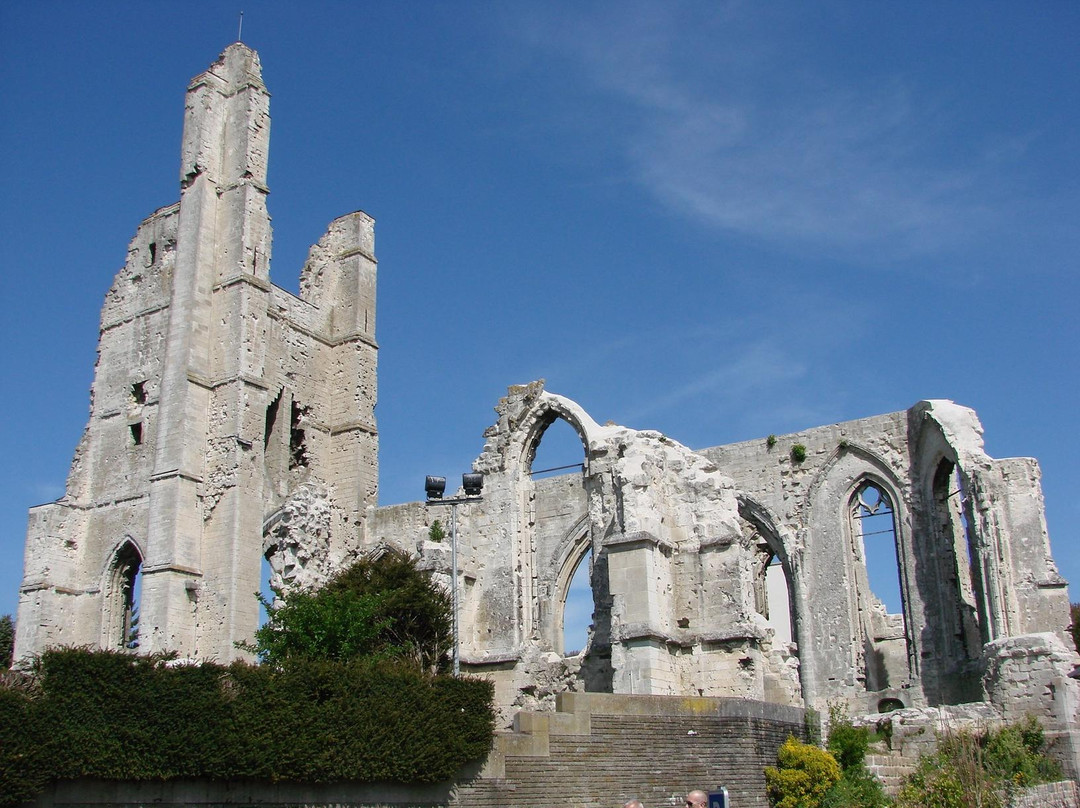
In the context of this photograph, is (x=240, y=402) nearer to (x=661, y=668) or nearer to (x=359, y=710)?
(x=661, y=668)

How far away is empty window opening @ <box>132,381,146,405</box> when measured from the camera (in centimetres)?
2570

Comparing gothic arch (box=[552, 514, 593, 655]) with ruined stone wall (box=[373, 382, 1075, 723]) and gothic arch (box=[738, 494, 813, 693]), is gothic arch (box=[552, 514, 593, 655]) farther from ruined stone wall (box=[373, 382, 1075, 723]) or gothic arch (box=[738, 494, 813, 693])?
gothic arch (box=[738, 494, 813, 693])

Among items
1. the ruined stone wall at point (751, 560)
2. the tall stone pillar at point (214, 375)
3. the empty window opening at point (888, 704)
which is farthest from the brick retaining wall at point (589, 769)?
the tall stone pillar at point (214, 375)

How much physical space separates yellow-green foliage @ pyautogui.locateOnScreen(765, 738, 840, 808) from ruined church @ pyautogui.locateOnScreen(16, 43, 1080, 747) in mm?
2127

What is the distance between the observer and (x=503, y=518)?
16.1 m

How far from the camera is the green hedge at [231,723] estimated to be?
780cm

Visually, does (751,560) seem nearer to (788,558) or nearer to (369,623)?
(788,558)

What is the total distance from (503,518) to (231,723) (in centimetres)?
781

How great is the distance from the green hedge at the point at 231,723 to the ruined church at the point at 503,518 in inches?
180

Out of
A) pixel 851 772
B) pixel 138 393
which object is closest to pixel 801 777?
pixel 851 772

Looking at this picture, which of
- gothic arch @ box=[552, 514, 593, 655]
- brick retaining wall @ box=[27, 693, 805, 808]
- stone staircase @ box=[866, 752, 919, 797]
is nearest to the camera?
brick retaining wall @ box=[27, 693, 805, 808]

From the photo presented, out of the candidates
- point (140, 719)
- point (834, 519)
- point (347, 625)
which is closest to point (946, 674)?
point (834, 519)

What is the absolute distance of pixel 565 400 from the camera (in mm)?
16328

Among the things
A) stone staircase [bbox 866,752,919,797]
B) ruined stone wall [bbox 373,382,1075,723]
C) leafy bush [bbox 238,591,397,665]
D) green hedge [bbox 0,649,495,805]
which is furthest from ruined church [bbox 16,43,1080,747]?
green hedge [bbox 0,649,495,805]
